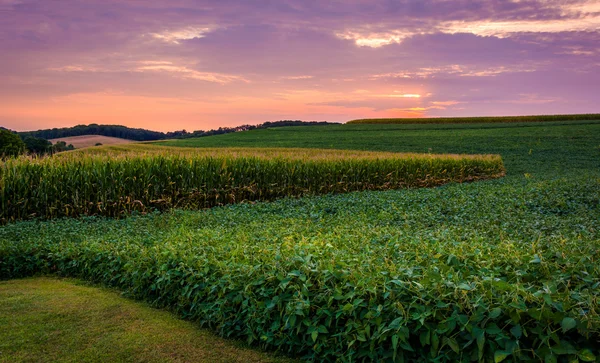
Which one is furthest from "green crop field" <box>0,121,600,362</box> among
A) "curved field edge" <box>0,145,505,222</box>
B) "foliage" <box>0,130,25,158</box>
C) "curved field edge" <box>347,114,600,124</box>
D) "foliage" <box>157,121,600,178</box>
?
"curved field edge" <box>347,114,600,124</box>

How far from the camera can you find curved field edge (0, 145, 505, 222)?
14227 millimetres

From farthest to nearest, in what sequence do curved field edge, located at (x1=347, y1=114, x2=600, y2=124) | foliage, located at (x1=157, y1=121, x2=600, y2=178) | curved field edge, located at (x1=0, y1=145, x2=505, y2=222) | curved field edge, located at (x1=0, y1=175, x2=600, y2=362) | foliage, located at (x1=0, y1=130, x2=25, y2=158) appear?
curved field edge, located at (x1=347, y1=114, x2=600, y2=124) < foliage, located at (x1=0, y1=130, x2=25, y2=158) < foliage, located at (x1=157, y1=121, x2=600, y2=178) < curved field edge, located at (x1=0, y1=145, x2=505, y2=222) < curved field edge, located at (x1=0, y1=175, x2=600, y2=362)

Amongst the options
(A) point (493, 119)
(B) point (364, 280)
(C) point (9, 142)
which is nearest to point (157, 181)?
(B) point (364, 280)

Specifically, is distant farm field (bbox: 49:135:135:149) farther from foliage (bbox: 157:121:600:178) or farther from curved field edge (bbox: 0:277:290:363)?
curved field edge (bbox: 0:277:290:363)

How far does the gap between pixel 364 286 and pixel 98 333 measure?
353 centimetres

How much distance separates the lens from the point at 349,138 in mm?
59531

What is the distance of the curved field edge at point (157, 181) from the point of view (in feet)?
46.7

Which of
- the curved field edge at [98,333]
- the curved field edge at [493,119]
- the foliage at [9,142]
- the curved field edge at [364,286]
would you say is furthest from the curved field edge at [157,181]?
the curved field edge at [493,119]

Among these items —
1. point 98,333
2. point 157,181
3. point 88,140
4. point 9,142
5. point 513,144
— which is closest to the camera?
point 98,333

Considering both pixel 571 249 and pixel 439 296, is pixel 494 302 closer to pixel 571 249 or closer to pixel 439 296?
pixel 439 296

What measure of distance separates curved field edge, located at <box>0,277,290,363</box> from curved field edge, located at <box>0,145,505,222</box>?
774cm

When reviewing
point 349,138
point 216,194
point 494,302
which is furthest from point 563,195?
point 349,138

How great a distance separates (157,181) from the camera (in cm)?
1603

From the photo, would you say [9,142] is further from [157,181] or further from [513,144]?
[513,144]
